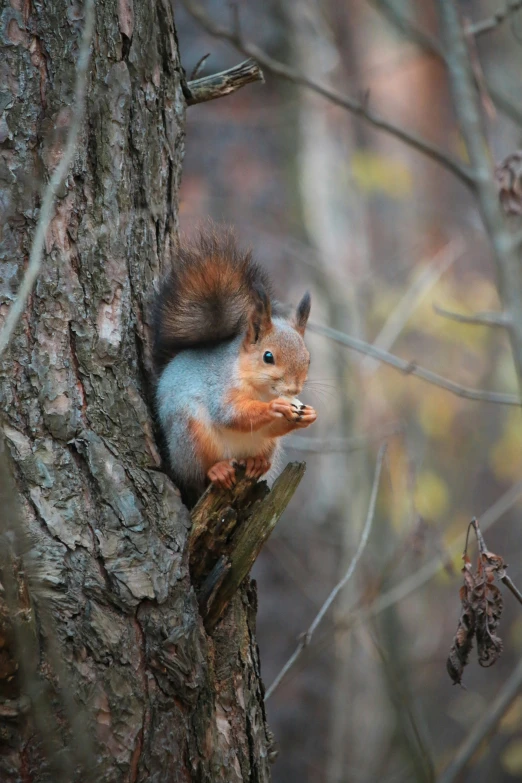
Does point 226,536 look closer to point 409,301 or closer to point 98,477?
point 98,477

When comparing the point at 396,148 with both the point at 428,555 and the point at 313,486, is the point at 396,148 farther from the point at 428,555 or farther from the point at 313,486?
the point at 428,555

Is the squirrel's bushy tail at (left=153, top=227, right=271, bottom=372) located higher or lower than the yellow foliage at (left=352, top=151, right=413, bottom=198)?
lower

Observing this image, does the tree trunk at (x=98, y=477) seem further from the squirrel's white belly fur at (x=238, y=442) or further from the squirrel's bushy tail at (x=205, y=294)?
the squirrel's white belly fur at (x=238, y=442)

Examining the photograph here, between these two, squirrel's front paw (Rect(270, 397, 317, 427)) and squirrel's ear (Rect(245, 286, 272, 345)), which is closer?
squirrel's front paw (Rect(270, 397, 317, 427))

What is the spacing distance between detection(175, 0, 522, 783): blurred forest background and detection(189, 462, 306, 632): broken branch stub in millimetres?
2025

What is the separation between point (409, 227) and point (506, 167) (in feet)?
15.8

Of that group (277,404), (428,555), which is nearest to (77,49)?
(277,404)

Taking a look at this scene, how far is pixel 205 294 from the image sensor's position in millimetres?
1936

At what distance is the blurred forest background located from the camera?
439 centimetres

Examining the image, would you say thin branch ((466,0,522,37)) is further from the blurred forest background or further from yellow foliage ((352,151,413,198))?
yellow foliage ((352,151,413,198))

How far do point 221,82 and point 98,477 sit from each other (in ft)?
3.26

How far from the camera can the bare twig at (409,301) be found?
13.8ft

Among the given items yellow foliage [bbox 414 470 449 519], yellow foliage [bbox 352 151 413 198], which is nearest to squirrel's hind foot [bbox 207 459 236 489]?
yellow foliage [bbox 414 470 449 519]

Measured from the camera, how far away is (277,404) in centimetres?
188
